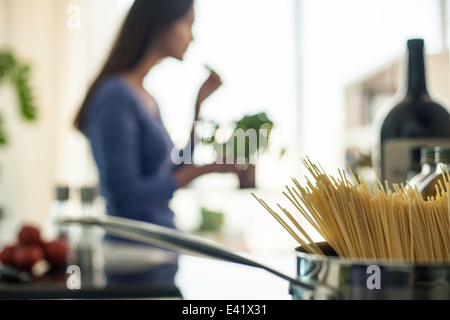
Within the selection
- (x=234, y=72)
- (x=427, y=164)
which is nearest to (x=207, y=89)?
(x=427, y=164)

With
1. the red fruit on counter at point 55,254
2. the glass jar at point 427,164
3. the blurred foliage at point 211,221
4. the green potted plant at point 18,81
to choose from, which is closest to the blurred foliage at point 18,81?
the green potted plant at point 18,81

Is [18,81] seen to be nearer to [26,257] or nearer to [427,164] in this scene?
[26,257]

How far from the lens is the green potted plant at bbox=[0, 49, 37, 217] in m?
2.00

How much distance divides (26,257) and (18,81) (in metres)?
1.50

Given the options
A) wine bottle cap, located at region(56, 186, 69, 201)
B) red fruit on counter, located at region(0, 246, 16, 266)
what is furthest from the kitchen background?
red fruit on counter, located at region(0, 246, 16, 266)

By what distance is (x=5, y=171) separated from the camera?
7.98ft

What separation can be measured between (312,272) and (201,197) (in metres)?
2.42

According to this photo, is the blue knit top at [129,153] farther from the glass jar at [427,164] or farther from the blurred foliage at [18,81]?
the blurred foliage at [18,81]

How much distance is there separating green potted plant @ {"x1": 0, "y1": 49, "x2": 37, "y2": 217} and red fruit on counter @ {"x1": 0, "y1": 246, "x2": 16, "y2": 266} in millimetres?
1387

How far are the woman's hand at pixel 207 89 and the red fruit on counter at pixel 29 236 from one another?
339 mm

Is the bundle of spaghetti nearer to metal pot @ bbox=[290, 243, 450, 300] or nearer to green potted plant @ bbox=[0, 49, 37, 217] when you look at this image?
metal pot @ bbox=[290, 243, 450, 300]

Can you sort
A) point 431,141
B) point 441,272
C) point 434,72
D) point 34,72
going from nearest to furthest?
point 441,272 < point 431,141 < point 434,72 < point 34,72

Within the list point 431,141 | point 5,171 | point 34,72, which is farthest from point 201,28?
Answer: point 431,141
